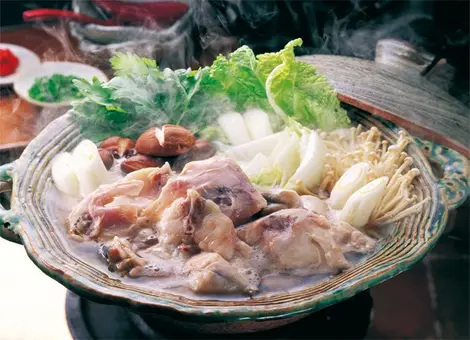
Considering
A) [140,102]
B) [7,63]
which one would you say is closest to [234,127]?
[140,102]

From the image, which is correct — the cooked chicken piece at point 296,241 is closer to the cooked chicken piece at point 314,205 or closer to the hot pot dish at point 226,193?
the hot pot dish at point 226,193

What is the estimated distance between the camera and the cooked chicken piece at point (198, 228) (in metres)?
1.93

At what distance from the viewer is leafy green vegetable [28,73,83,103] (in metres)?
3.69

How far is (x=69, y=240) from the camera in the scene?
2.05 metres

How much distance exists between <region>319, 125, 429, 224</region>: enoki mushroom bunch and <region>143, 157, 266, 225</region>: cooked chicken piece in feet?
1.68

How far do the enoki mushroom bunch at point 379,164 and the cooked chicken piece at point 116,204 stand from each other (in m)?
0.75

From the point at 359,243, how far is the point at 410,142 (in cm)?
67

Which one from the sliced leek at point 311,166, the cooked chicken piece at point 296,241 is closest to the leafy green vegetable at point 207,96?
the sliced leek at point 311,166

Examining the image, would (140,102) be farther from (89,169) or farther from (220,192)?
(220,192)

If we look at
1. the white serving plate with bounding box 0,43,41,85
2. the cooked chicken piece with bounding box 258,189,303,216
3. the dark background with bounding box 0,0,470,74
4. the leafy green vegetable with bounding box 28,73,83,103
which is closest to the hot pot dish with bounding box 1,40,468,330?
the cooked chicken piece with bounding box 258,189,303,216

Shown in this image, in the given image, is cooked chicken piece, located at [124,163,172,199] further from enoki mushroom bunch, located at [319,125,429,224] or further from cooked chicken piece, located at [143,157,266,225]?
enoki mushroom bunch, located at [319,125,429,224]

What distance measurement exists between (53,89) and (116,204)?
193 cm

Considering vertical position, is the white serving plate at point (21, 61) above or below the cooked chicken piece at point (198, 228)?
below

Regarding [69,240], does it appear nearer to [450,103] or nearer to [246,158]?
[246,158]
